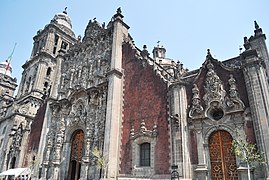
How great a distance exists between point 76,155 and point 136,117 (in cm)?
758

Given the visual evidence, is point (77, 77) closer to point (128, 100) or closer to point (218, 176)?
point (128, 100)

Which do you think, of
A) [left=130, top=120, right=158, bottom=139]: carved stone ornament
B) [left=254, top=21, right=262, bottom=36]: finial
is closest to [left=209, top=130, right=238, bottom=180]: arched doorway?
[left=130, top=120, right=158, bottom=139]: carved stone ornament

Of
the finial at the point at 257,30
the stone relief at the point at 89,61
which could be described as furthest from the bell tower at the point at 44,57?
the finial at the point at 257,30

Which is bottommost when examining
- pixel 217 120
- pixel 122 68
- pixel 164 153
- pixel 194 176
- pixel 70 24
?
pixel 194 176

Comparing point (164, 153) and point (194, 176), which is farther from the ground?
point (164, 153)

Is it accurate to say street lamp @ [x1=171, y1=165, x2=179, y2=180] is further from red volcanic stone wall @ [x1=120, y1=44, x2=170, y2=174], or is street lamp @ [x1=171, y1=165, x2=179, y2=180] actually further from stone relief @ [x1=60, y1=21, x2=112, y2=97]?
stone relief @ [x1=60, y1=21, x2=112, y2=97]

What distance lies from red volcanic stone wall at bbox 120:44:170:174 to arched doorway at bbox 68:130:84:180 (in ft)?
17.8

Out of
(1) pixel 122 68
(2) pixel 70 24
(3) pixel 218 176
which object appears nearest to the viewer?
(3) pixel 218 176

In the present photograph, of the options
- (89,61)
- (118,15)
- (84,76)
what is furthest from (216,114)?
(89,61)

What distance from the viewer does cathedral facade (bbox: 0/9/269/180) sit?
13.6m

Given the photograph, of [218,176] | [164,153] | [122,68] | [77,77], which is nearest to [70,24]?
[77,77]

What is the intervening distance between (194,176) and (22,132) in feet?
74.8

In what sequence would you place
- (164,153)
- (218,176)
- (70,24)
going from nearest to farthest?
(218,176)
(164,153)
(70,24)

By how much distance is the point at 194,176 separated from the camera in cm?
1391
